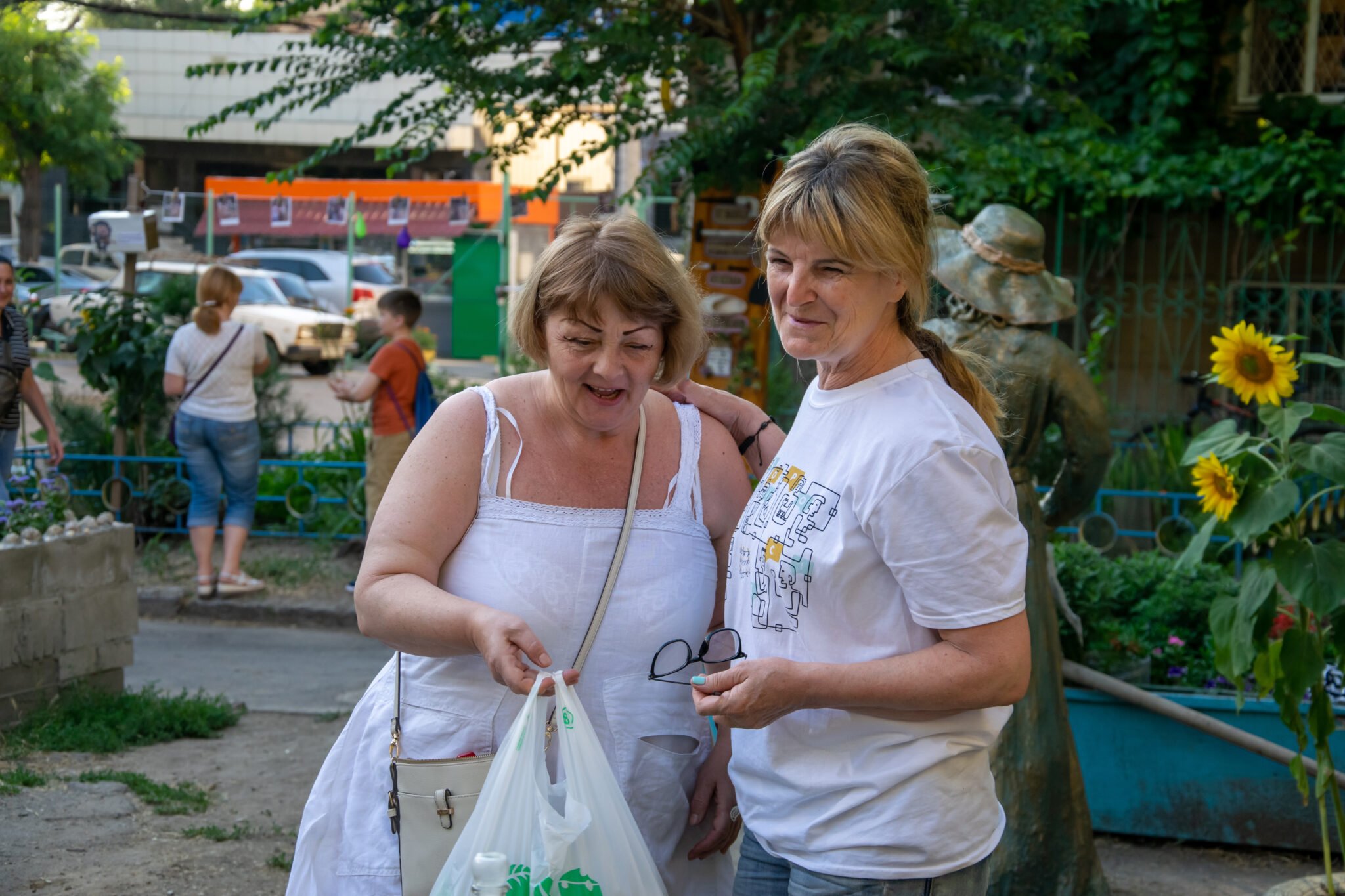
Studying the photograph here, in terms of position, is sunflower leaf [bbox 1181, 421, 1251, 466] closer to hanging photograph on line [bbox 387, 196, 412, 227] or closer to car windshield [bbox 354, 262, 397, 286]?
hanging photograph on line [bbox 387, 196, 412, 227]

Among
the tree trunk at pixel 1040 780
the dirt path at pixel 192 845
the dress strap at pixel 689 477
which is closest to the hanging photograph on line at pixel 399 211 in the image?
the dirt path at pixel 192 845

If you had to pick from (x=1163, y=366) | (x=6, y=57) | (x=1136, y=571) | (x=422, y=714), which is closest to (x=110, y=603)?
(x=422, y=714)

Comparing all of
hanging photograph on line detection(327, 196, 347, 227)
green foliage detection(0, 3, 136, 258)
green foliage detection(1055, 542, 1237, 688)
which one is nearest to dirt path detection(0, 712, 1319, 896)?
green foliage detection(1055, 542, 1237, 688)

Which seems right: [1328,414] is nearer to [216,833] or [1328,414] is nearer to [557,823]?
[557,823]

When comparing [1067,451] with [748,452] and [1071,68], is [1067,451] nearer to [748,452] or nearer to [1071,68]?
[748,452]

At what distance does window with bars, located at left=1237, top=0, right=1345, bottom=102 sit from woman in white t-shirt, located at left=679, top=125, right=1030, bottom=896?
8546mm

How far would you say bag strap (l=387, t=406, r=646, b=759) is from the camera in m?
2.03

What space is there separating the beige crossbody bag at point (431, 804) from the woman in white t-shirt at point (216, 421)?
5.53m

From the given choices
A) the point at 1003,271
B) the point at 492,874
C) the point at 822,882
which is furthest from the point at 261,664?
the point at 822,882

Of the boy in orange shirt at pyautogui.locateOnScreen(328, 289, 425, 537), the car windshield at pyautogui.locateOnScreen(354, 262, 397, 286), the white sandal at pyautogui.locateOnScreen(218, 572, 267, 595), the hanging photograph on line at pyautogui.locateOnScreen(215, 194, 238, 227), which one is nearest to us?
the boy in orange shirt at pyautogui.locateOnScreen(328, 289, 425, 537)

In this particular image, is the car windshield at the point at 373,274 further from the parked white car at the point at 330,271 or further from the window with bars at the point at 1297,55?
the window with bars at the point at 1297,55

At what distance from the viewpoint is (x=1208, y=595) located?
15.0 ft

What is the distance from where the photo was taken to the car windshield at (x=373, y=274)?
24.6 m

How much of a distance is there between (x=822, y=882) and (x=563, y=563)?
0.63m
